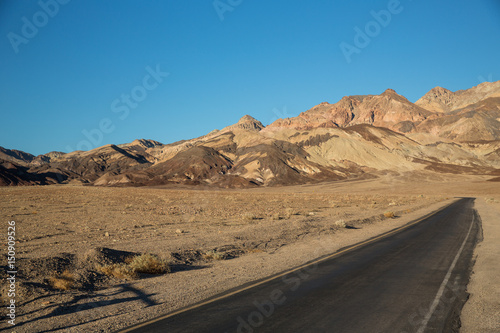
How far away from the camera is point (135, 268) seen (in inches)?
408

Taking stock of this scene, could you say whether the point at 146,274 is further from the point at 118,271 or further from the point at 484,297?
the point at 484,297

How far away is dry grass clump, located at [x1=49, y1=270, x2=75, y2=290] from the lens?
859 cm

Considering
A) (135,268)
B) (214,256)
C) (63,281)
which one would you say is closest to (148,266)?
(135,268)

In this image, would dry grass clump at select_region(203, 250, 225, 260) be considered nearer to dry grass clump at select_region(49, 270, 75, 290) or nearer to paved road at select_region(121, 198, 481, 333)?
paved road at select_region(121, 198, 481, 333)

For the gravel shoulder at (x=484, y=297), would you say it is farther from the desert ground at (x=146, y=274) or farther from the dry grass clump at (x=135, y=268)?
the dry grass clump at (x=135, y=268)

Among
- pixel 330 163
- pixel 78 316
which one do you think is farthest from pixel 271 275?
pixel 330 163

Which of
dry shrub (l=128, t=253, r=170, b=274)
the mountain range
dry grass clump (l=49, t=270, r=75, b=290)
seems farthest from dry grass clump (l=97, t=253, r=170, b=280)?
the mountain range

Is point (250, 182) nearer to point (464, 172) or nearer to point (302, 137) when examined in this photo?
point (302, 137)

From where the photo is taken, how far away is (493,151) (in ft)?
508

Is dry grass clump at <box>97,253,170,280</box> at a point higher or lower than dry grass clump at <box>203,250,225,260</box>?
higher

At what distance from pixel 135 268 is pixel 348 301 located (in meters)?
6.69

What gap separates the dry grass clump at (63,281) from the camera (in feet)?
28.2

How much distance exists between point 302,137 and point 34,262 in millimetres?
163867

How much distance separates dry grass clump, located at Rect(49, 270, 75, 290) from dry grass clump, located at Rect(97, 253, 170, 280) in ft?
3.58
